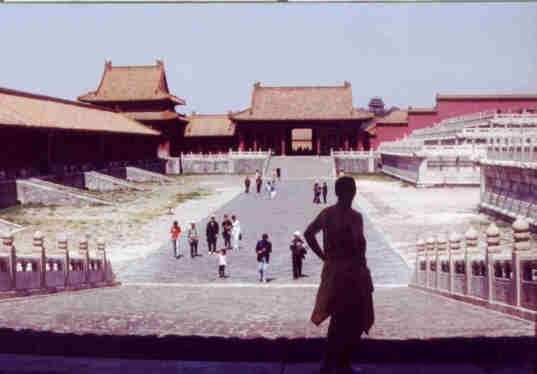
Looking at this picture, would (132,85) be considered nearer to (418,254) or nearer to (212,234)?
(212,234)

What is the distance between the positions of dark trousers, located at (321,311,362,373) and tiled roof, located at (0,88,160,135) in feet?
25.2

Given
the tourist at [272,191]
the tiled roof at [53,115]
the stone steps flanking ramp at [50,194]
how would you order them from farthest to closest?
the tourist at [272,191], the tiled roof at [53,115], the stone steps flanking ramp at [50,194]

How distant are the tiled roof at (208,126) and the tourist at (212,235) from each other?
28641mm

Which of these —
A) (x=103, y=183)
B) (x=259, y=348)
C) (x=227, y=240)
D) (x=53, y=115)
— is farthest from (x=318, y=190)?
(x=53, y=115)

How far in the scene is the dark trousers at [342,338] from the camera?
4.09m

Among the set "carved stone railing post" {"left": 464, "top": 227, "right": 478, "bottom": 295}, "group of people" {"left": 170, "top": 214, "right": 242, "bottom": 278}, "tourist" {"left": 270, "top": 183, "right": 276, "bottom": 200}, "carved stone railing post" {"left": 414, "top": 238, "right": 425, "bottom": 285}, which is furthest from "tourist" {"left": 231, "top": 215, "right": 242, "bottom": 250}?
"tourist" {"left": 270, "top": 183, "right": 276, "bottom": 200}

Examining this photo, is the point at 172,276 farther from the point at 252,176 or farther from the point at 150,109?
the point at 150,109

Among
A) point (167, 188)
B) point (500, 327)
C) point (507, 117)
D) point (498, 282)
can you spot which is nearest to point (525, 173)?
point (498, 282)

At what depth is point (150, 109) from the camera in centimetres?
2345

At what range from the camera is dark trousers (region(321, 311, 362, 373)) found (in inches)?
161

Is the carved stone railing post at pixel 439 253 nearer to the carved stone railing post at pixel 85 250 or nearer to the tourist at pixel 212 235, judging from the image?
the tourist at pixel 212 235

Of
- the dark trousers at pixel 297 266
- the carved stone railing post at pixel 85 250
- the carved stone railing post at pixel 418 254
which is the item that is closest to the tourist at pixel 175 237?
the carved stone railing post at pixel 85 250

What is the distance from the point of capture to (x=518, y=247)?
5211 millimetres

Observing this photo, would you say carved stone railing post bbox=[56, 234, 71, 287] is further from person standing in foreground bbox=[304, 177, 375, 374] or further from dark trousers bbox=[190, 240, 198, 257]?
person standing in foreground bbox=[304, 177, 375, 374]
